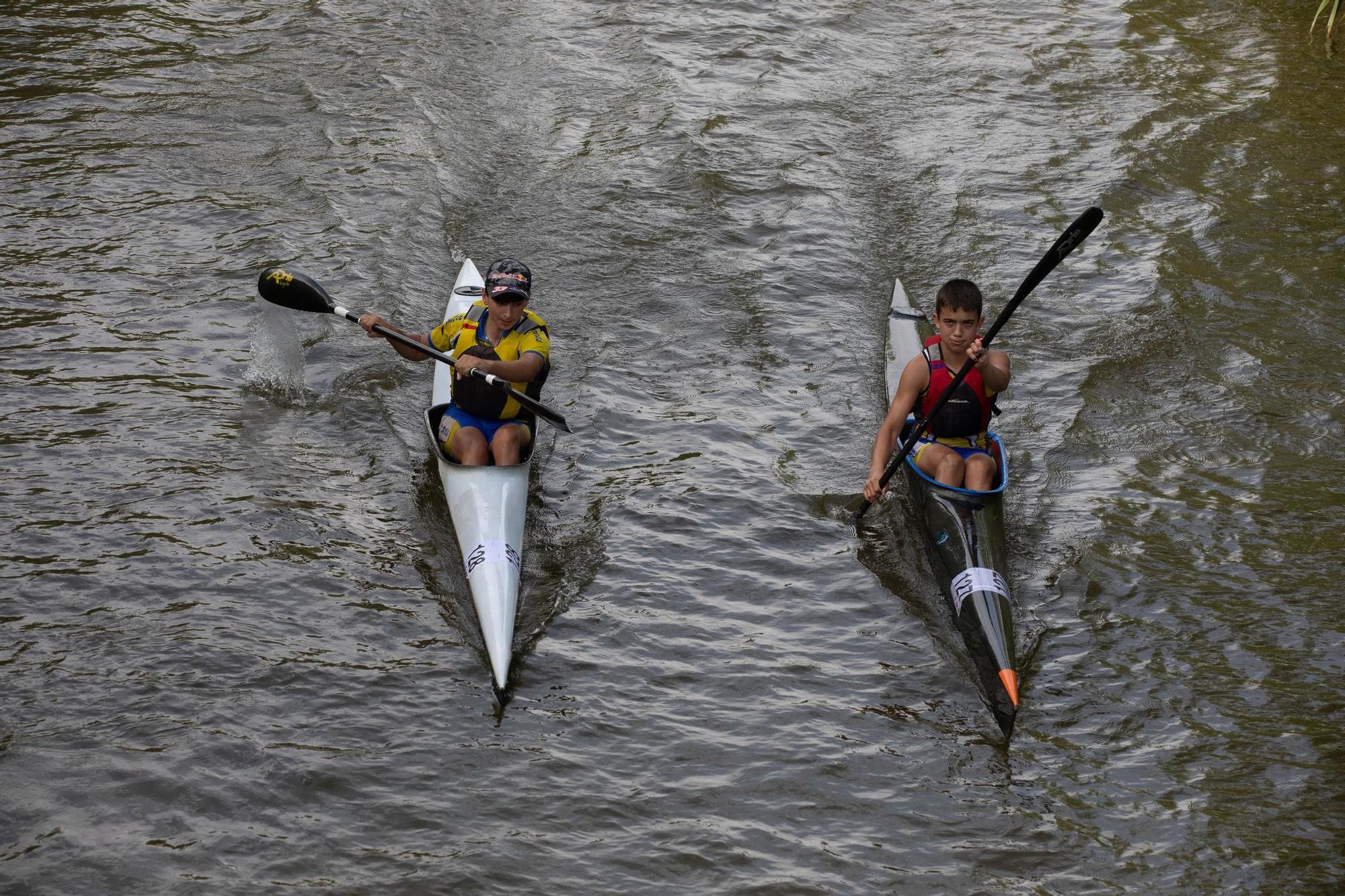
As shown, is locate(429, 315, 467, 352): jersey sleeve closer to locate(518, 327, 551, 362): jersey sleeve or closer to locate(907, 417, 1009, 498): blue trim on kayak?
locate(518, 327, 551, 362): jersey sleeve

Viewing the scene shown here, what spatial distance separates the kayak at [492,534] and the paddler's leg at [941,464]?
206cm

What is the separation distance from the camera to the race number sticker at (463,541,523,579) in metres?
5.93

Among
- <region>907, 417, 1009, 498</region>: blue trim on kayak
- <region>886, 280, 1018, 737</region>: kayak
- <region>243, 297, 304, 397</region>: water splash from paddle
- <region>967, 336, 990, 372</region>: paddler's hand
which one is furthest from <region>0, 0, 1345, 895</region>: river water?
<region>967, 336, 990, 372</region>: paddler's hand

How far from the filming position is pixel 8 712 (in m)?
5.21

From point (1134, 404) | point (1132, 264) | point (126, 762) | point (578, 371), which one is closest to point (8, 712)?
point (126, 762)

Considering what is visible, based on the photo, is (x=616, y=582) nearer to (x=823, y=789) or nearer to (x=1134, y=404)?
(x=823, y=789)

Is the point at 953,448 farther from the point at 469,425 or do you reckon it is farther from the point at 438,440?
the point at 438,440

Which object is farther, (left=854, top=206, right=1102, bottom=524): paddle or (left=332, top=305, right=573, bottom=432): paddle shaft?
(left=332, top=305, right=573, bottom=432): paddle shaft

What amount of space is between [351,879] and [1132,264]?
25.1ft

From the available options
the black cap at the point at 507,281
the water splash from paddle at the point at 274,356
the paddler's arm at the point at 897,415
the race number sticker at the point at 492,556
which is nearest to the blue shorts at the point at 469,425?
the black cap at the point at 507,281

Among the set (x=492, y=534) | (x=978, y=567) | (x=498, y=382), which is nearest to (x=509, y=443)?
(x=498, y=382)

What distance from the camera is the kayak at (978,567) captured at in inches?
218

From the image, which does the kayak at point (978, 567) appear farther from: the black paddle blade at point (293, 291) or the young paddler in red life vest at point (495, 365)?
the black paddle blade at point (293, 291)

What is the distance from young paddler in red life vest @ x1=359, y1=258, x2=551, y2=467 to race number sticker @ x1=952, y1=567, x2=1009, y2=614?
7.72 ft
